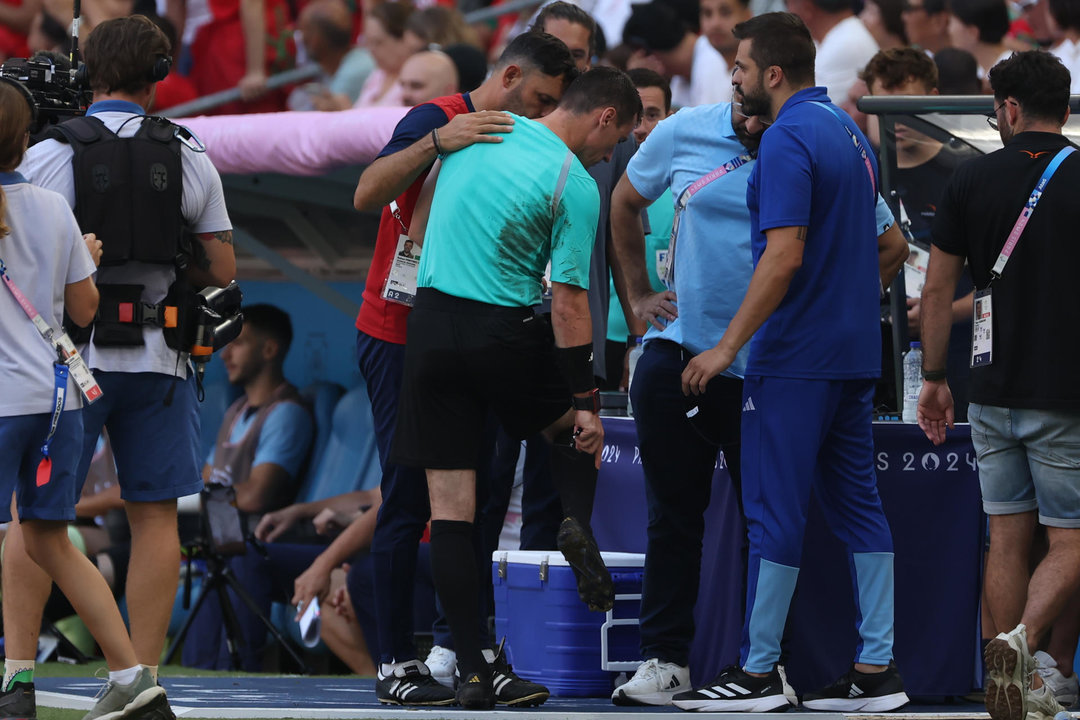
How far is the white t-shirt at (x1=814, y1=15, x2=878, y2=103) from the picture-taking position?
755 centimetres

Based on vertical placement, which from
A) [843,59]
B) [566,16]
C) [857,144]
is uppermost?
[843,59]

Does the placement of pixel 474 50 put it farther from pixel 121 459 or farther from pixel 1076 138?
pixel 121 459

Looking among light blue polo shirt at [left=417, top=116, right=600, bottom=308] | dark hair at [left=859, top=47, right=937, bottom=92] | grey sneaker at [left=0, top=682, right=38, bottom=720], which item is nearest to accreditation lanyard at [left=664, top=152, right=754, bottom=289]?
light blue polo shirt at [left=417, top=116, right=600, bottom=308]

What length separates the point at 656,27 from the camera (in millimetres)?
8531

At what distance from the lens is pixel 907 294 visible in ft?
18.0

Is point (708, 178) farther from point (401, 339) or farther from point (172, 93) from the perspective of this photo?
point (172, 93)

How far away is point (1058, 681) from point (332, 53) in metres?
6.61

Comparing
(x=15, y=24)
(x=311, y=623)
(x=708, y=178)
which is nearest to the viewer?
(x=708, y=178)

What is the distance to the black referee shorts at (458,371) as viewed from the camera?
14.3 feet

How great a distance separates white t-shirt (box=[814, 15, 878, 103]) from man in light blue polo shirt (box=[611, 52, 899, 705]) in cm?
289

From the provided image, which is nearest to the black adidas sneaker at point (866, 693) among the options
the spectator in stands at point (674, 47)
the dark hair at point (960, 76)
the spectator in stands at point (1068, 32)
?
the dark hair at point (960, 76)

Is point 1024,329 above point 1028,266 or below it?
below

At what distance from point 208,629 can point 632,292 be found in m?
3.26

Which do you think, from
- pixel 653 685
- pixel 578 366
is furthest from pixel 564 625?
pixel 578 366
